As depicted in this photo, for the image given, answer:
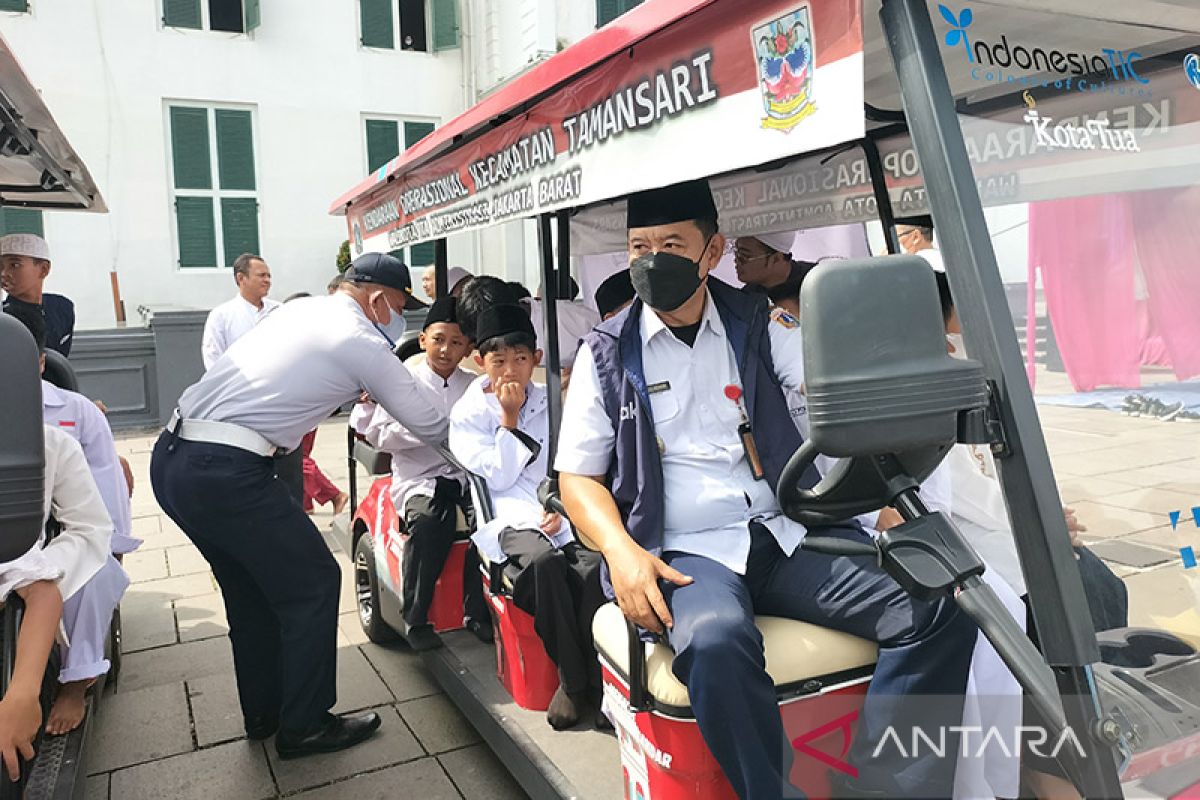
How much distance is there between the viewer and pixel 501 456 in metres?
3.52

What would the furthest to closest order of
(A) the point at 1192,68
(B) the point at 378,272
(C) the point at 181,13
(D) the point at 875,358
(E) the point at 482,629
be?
(C) the point at 181,13 < (E) the point at 482,629 < (B) the point at 378,272 < (A) the point at 1192,68 < (D) the point at 875,358

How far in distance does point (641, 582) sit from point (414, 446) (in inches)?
92.1

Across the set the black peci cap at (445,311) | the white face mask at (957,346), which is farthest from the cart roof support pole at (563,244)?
the white face mask at (957,346)

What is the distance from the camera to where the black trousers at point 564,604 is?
3.04 metres

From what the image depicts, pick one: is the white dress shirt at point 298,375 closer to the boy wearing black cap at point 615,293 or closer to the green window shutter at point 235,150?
the boy wearing black cap at point 615,293

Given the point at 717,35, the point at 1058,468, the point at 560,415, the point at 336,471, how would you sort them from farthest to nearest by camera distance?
the point at 336,471 < the point at 560,415 < the point at 717,35 < the point at 1058,468

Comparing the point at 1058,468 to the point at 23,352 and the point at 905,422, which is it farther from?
the point at 23,352

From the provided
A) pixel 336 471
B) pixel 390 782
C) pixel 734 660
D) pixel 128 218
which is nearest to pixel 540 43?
pixel 128 218

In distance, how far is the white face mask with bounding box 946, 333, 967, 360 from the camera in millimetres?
1501

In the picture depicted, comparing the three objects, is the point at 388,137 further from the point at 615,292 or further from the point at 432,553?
the point at 432,553

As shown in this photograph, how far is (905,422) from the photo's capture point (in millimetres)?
1268

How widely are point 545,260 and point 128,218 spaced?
11544mm

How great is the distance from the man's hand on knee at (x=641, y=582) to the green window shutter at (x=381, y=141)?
1299 cm

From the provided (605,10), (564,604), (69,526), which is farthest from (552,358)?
(605,10)
